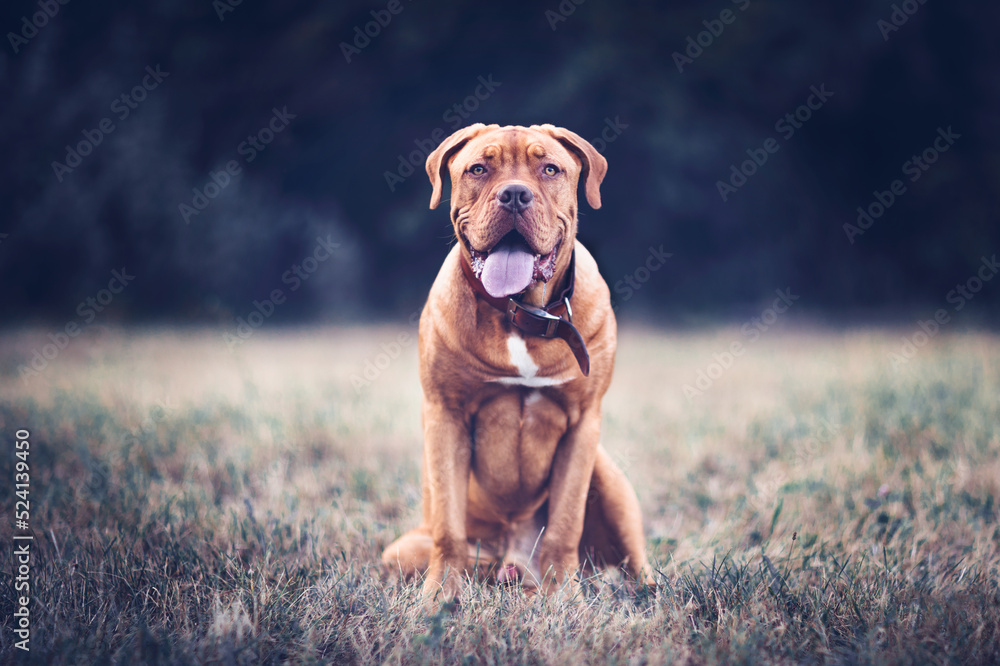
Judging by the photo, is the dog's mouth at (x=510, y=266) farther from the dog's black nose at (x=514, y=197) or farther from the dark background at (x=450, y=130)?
the dark background at (x=450, y=130)

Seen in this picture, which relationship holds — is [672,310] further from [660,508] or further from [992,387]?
[660,508]

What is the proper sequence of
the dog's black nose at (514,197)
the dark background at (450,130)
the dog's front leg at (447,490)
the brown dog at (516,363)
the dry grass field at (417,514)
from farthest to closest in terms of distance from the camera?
1. the dark background at (450,130)
2. the dog's front leg at (447,490)
3. the brown dog at (516,363)
4. the dog's black nose at (514,197)
5. the dry grass field at (417,514)

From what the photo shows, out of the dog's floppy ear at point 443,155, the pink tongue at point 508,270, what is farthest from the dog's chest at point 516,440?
the dog's floppy ear at point 443,155

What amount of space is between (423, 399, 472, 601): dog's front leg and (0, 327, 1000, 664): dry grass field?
0.22 m

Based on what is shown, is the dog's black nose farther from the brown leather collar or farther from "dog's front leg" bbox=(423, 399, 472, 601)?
"dog's front leg" bbox=(423, 399, 472, 601)

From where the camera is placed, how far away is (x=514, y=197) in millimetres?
2121

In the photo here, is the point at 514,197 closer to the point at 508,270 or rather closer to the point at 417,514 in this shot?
the point at 508,270

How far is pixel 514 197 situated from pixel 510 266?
0.73 feet

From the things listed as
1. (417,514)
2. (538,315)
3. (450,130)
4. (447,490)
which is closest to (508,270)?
(538,315)

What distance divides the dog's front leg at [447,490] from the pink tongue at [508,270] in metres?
0.51

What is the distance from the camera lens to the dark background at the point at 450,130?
347 inches

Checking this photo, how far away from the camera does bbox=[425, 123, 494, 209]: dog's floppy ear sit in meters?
2.41

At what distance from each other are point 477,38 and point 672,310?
16.9 feet

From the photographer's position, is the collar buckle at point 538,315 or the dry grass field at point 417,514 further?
the collar buckle at point 538,315
